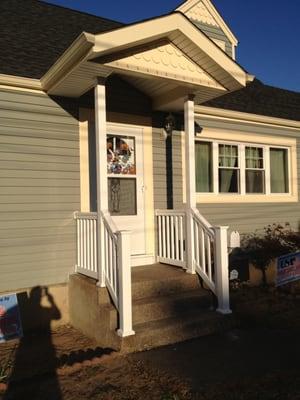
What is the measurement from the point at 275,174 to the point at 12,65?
228 inches

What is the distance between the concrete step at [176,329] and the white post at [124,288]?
0.44 feet

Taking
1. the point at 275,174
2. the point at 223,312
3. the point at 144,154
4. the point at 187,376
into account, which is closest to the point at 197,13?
the point at 275,174

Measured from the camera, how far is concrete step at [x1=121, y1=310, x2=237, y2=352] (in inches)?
174

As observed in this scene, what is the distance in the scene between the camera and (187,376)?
371cm

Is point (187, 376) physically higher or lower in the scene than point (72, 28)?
lower

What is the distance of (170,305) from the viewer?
4.96 m

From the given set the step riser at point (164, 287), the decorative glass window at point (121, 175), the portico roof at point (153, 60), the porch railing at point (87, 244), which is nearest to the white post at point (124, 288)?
the step riser at point (164, 287)

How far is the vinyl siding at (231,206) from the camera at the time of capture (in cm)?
680

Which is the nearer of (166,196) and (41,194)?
(41,194)

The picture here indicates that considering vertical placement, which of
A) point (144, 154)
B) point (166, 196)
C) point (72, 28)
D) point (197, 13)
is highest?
point (197, 13)

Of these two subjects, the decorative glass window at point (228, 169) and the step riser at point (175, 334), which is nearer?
the step riser at point (175, 334)

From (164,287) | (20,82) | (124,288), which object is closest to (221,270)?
(164,287)

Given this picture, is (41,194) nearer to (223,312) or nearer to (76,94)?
(76,94)

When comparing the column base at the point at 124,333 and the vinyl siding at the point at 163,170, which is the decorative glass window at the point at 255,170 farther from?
the column base at the point at 124,333
